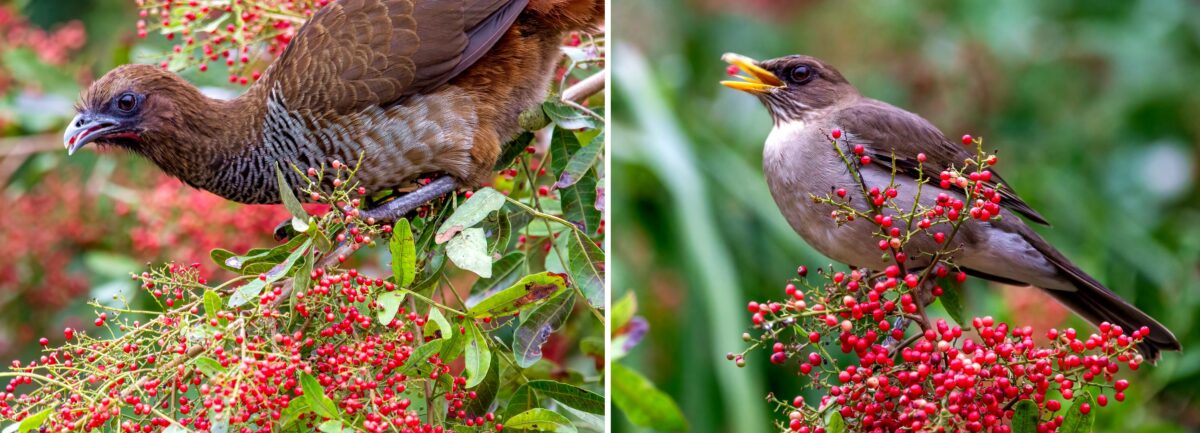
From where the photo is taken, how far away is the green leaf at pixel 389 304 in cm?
161

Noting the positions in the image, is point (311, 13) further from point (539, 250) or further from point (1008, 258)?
point (1008, 258)

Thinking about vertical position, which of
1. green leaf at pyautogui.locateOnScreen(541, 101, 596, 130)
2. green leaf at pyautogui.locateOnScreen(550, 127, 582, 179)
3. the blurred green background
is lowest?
the blurred green background

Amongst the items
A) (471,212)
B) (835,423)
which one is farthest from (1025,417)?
(471,212)

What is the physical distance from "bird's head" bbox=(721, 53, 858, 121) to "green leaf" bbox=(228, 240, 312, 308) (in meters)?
0.82

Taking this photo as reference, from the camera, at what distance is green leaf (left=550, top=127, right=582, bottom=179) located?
6.98 feet

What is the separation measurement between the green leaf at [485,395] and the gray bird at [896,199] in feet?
1.72

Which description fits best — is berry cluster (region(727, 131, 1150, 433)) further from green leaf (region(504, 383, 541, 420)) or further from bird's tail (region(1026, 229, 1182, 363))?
green leaf (region(504, 383, 541, 420))

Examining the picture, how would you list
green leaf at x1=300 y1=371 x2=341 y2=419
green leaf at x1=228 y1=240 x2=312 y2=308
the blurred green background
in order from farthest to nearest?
1. the blurred green background
2. green leaf at x1=228 y1=240 x2=312 y2=308
3. green leaf at x1=300 y1=371 x2=341 y2=419

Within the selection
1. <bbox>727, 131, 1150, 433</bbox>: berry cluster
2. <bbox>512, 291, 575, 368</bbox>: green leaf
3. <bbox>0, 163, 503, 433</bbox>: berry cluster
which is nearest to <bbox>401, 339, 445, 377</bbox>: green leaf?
<bbox>0, 163, 503, 433</bbox>: berry cluster

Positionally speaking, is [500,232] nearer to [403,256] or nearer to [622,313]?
[403,256]

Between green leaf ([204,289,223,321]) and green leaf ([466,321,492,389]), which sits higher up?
green leaf ([204,289,223,321])

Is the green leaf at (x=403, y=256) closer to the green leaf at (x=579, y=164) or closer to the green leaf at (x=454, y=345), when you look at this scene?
the green leaf at (x=454, y=345)

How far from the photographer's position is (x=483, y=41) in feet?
7.21

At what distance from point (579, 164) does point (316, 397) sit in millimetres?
681
